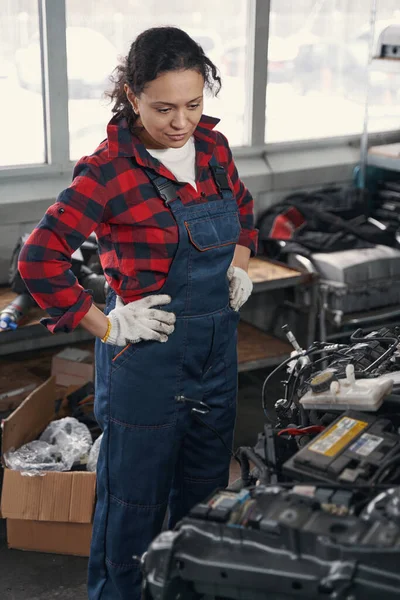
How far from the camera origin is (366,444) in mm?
1534

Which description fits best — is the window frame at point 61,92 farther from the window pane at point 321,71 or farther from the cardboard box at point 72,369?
the cardboard box at point 72,369

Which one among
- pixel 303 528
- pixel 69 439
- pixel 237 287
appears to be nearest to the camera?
pixel 303 528

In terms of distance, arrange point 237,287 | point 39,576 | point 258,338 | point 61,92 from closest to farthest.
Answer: point 237,287 → point 39,576 → point 61,92 → point 258,338

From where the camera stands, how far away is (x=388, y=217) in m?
4.41

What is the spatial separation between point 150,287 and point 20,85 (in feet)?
6.59

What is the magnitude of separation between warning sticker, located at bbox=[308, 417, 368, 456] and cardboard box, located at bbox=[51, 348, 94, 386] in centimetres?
195

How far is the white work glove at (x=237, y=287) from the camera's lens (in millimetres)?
2297

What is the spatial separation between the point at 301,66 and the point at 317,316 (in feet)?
4.82

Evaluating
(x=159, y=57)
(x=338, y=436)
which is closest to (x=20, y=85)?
(x=159, y=57)

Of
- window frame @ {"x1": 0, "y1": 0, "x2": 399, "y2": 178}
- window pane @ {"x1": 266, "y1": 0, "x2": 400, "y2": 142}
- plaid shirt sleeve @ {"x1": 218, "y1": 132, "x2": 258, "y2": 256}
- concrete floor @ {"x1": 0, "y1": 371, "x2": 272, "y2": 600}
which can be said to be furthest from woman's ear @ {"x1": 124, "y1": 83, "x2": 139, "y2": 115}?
window pane @ {"x1": 266, "y1": 0, "x2": 400, "y2": 142}

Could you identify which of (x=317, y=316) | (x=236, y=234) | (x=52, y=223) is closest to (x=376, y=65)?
(x=317, y=316)

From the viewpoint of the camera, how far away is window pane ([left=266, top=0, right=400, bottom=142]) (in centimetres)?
446

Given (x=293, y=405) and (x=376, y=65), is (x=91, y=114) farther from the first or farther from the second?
(x=293, y=405)

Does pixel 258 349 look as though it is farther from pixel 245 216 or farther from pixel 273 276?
pixel 245 216
